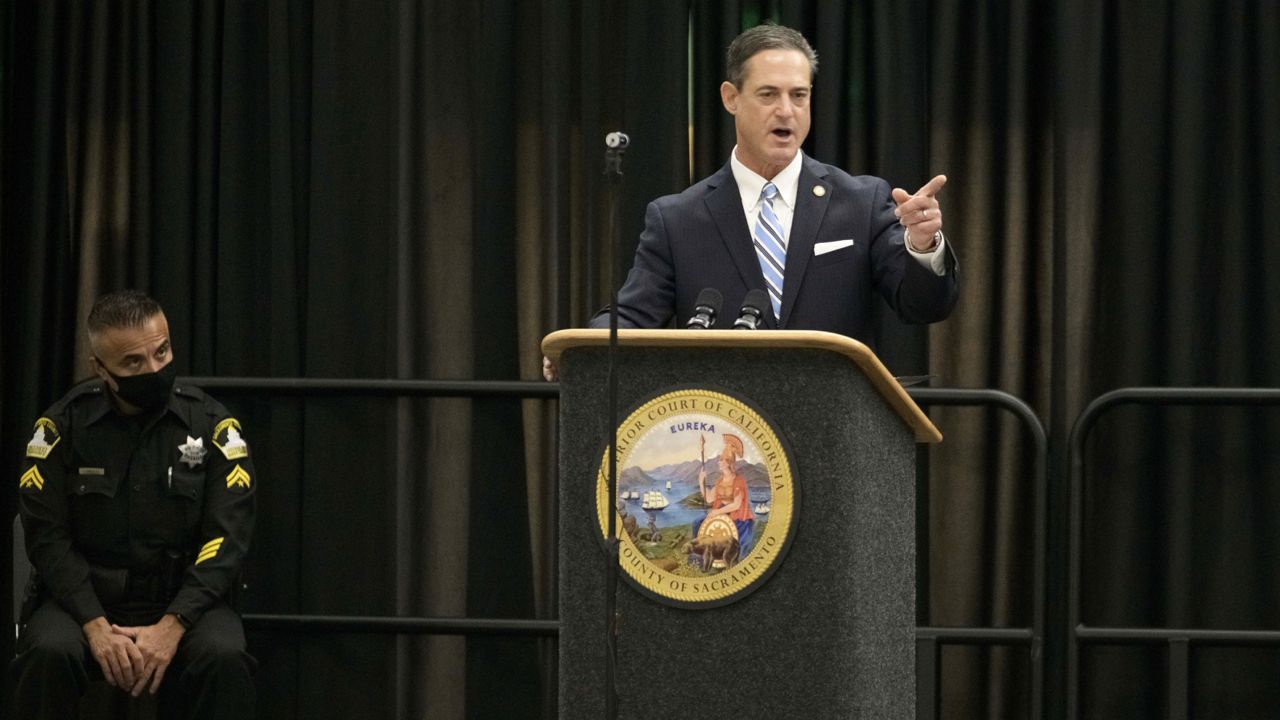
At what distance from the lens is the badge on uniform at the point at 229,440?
3877 mm

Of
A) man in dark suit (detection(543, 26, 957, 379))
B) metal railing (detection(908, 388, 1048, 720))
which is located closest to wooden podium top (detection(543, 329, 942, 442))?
man in dark suit (detection(543, 26, 957, 379))

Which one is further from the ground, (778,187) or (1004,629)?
(778,187)

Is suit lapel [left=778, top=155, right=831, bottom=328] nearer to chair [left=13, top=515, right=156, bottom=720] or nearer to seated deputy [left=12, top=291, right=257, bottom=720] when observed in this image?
seated deputy [left=12, top=291, right=257, bottom=720]

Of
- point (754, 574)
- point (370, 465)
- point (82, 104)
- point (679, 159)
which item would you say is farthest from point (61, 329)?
point (754, 574)

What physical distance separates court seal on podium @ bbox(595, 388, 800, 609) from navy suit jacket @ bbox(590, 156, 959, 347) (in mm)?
674

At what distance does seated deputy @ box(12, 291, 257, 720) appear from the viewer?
145 inches

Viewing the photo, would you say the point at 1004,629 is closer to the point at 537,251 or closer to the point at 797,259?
the point at 797,259

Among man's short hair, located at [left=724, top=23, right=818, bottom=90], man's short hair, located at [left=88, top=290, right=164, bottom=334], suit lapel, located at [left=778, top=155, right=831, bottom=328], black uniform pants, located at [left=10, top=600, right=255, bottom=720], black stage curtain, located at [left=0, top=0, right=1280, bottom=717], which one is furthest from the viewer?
black stage curtain, located at [left=0, top=0, right=1280, bottom=717]

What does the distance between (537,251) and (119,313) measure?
4.08ft

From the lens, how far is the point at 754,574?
215cm

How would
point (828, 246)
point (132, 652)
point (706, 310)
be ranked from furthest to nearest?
point (132, 652) → point (828, 246) → point (706, 310)

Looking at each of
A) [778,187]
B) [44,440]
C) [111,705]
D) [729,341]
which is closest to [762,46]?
[778,187]

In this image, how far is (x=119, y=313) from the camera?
3756 millimetres

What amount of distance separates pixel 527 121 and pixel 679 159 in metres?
0.48
